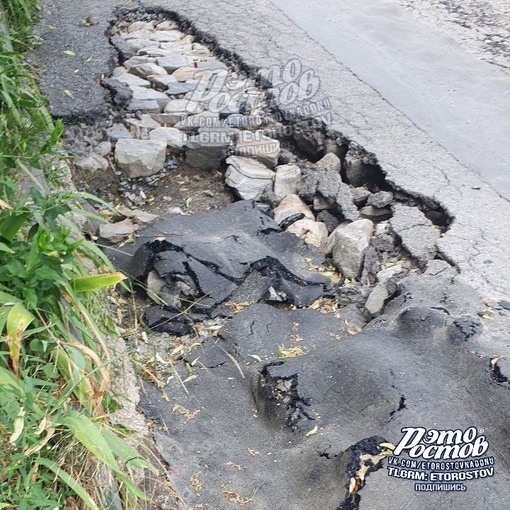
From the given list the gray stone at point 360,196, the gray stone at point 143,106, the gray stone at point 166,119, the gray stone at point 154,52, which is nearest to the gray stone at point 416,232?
the gray stone at point 360,196

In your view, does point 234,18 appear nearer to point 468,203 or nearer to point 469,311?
point 468,203

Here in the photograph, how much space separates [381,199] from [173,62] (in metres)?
2.33

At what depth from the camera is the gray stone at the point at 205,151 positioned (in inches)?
182

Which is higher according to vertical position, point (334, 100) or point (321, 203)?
point (334, 100)

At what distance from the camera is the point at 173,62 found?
5.68 metres

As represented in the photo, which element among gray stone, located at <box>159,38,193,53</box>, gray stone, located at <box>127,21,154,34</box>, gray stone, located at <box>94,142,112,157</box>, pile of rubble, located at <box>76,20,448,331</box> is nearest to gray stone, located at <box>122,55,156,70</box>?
pile of rubble, located at <box>76,20,448,331</box>

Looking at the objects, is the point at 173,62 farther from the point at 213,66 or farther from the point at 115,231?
the point at 115,231

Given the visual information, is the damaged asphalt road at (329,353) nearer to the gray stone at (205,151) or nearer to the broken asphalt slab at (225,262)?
the broken asphalt slab at (225,262)

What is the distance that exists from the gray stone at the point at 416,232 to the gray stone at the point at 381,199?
54 millimetres

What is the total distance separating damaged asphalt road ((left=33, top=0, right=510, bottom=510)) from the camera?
8.70 ft

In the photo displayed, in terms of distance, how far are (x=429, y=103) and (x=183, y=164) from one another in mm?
1760

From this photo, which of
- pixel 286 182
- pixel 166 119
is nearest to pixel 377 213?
pixel 286 182

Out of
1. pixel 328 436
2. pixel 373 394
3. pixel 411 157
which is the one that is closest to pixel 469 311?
pixel 373 394

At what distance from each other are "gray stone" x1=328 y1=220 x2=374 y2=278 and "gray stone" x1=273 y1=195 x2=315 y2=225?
0.34m
